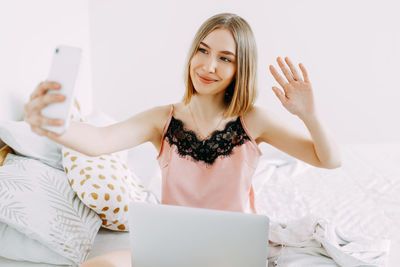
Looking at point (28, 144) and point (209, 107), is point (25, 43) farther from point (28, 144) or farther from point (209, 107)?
point (209, 107)

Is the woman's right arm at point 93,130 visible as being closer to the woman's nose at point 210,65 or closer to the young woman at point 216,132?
the young woman at point 216,132

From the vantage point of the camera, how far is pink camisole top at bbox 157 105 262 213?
46.2 inches

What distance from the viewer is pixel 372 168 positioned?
5.99 ft

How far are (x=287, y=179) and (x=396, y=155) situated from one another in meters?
0.70

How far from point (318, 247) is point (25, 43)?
4.29ft

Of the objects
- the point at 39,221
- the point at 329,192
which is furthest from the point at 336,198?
the point at 39,221

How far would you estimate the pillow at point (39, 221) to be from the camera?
3.45 ft

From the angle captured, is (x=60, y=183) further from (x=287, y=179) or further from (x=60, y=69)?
(x=287, y=179)

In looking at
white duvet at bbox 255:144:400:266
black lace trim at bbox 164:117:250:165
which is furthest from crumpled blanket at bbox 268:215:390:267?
black lace trim at bbox 164:117:250:165

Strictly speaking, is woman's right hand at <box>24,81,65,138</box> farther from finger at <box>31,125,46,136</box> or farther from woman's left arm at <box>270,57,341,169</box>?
woman's left arm at <box>270,57,341,169</box>

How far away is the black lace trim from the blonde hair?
0.17 ft

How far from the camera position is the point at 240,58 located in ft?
3.64

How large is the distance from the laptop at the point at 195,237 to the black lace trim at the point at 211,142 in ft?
1.22

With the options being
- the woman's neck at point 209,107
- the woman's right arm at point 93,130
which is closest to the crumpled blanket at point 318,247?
the woman's neck at point 209,107
